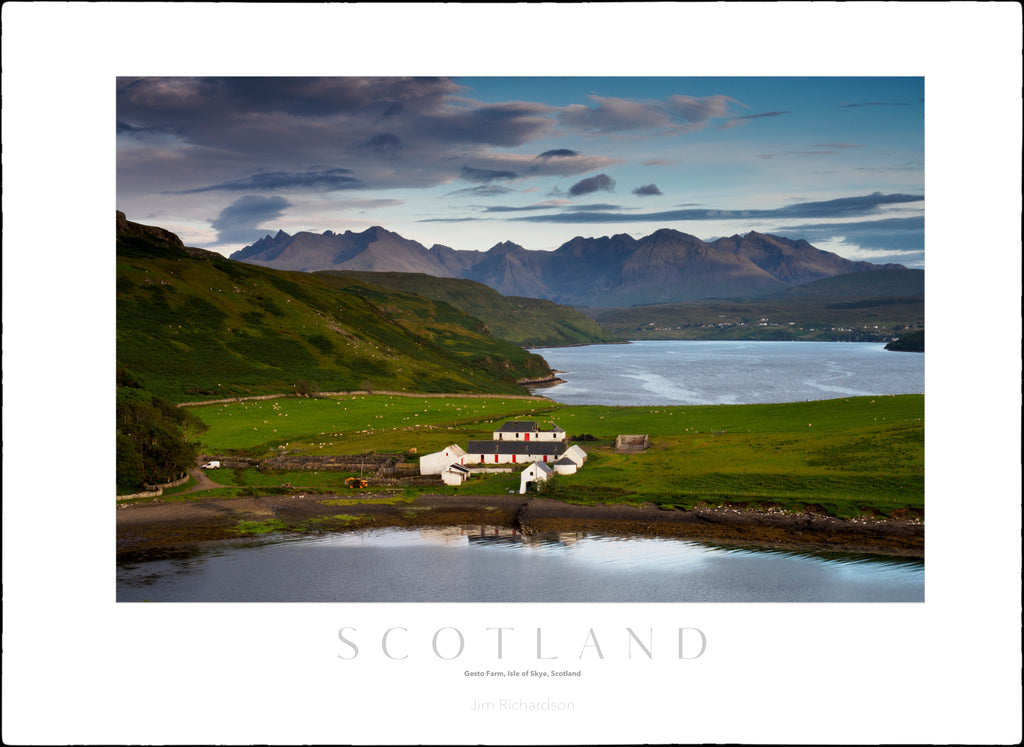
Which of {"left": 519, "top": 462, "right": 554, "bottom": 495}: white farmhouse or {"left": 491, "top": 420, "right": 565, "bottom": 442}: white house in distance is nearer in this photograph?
{"left": 519, "top": 462, "right": 554, "bottom": 495}: white farmhouse

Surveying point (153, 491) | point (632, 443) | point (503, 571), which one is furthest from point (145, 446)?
point (632, 443)

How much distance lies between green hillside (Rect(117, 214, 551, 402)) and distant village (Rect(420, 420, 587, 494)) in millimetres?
31780

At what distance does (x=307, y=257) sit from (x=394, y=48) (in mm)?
157096

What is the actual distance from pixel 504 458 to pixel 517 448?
1.01 metres

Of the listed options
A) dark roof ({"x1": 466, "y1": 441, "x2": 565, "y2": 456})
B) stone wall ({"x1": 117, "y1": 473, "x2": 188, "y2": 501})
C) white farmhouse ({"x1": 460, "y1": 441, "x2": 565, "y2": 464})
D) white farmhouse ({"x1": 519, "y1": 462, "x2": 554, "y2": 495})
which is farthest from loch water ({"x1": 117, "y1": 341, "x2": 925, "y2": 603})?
dark roof ({"x1": 466, "y1": 441, "x2": 565, "y2": 456})

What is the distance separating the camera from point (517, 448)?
41875 mm

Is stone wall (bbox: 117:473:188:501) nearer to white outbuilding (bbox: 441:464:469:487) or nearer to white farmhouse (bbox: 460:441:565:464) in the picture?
white outbuilding (bbox: 441:464:469:487)

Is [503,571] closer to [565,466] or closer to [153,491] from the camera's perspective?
[565,466]

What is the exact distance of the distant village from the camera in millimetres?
38438

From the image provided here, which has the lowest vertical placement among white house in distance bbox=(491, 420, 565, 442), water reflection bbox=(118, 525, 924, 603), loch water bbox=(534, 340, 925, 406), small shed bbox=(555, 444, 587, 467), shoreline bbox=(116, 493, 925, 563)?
water reflection bbox=(118, 525, 924, 603)

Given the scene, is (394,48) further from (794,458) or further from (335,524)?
(794,458)

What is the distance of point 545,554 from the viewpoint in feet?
88.3

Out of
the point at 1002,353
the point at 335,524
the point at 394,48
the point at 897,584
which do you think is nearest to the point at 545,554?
the point at 335,524

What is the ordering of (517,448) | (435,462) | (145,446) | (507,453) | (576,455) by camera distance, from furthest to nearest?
(517,448) < (507,453) < (576,455) < (435,462) < (145,446)
